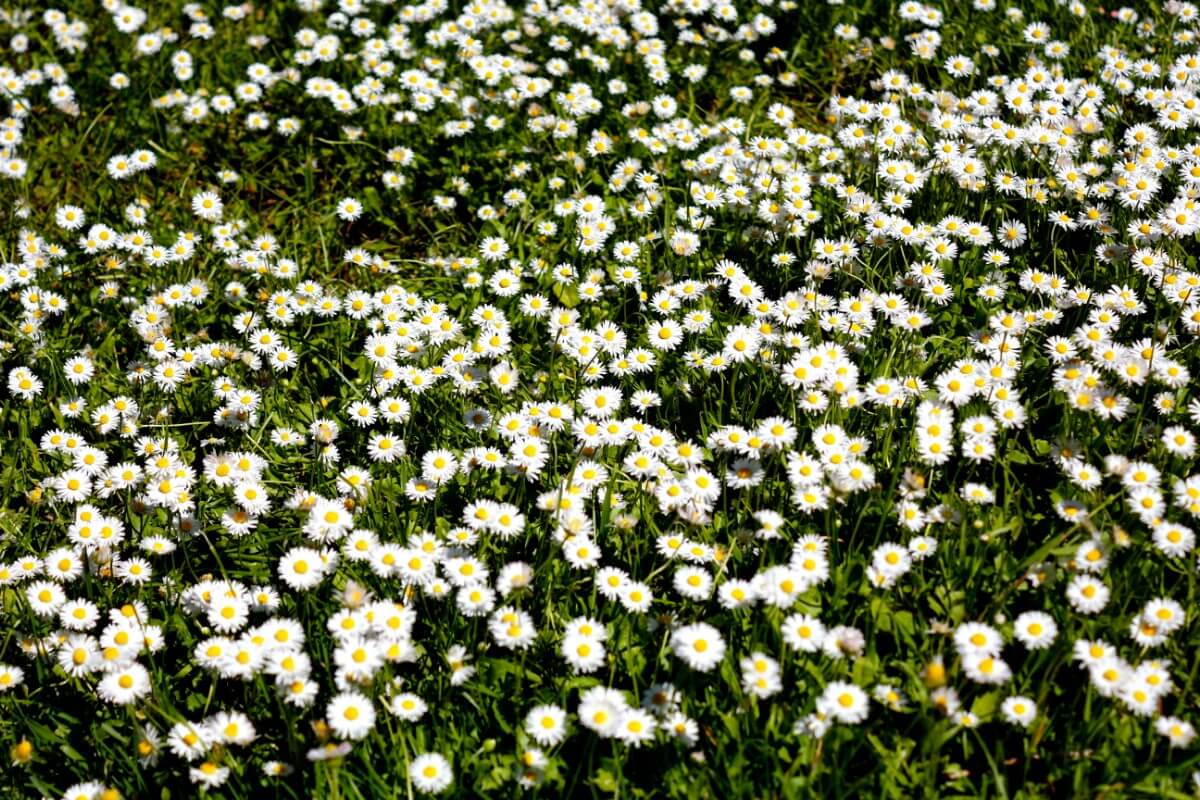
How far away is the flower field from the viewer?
270 cm

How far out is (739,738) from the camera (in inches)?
104

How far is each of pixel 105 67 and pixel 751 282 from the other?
10.9 ft

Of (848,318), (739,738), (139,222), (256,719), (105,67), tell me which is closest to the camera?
(739,738)

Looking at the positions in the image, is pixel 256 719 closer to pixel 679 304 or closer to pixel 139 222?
pixel 679 304

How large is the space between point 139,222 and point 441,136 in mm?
1284

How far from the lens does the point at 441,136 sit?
4.84 m

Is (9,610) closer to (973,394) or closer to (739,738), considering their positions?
(739,738)

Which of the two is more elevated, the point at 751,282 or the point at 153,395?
the point at 751,282

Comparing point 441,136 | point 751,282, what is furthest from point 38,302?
point 751,282

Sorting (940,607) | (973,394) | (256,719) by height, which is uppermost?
(973,394)

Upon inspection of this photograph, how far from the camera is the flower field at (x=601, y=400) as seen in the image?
8.86 ft

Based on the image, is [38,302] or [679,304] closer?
[679,304]

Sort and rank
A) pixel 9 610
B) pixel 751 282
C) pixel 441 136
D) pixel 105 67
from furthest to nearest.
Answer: pixel 105 67, pixel 441 136, pixel 751 282, pixel 9 610

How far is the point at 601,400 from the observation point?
3451 millimetres
